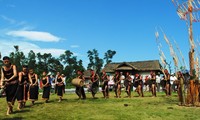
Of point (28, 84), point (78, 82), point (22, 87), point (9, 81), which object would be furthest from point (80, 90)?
point (9, 81)

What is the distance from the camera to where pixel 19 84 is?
50.4ft

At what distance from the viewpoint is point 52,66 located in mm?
130250

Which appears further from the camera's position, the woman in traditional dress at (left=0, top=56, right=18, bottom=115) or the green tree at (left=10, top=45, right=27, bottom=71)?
Answer: the green tree at (left=10, top=45, right=27, bottom=71)

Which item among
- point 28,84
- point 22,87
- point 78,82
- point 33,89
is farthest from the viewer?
point 78,82

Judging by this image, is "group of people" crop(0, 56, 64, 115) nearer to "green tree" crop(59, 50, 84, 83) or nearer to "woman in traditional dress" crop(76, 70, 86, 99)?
"woman in traditional dress" crop(76, 70, 86, 99)

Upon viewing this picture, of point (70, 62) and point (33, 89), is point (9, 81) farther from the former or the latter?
point (70, 62)

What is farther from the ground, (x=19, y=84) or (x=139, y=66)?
(x=139, y=66)

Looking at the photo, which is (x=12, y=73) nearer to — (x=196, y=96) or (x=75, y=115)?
(x=75, y=115)

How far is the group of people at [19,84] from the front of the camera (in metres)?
12.7

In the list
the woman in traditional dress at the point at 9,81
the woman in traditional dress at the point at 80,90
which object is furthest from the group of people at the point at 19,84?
the woman in traditional dress at the point at 80,90

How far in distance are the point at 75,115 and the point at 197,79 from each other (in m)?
7.12

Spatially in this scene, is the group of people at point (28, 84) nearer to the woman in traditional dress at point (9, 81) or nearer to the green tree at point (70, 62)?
the woman in traditional dress at point (9, 81)

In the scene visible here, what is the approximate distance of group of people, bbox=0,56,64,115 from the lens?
12711mm

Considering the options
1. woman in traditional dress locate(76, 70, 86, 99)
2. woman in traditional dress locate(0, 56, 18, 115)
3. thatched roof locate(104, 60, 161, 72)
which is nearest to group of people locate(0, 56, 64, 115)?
woman in traditional dress locate(0, 56, 18, 115)
